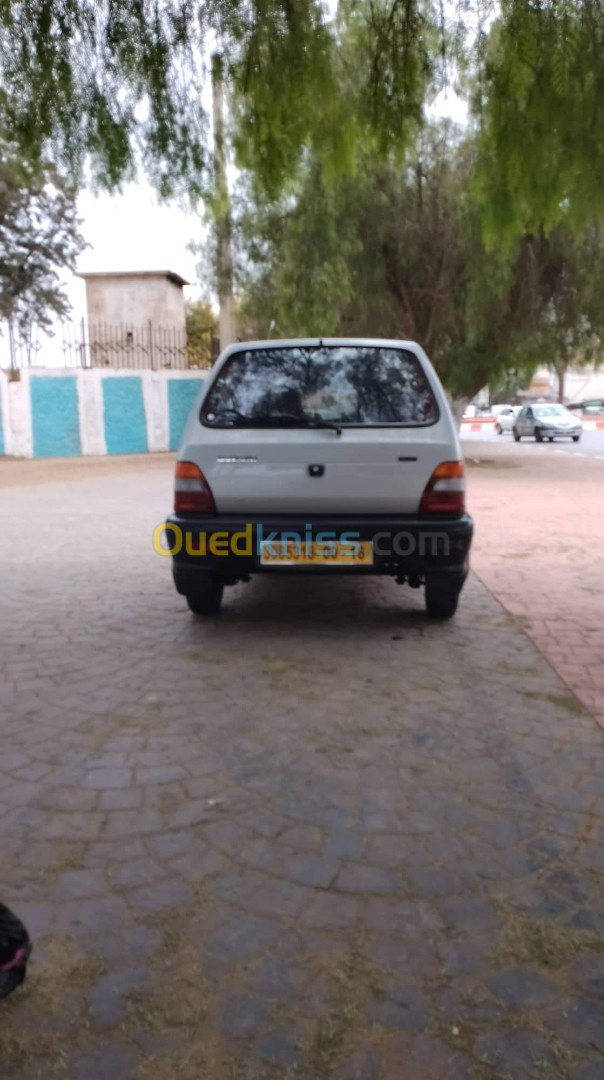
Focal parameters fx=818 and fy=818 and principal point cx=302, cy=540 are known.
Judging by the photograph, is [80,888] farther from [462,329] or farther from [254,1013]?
[462,329]

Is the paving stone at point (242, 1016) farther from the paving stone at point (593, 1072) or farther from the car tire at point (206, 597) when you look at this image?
the car tire at point (206, 597)

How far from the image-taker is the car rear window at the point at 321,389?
4844 millimetres

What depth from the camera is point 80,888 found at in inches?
97.2

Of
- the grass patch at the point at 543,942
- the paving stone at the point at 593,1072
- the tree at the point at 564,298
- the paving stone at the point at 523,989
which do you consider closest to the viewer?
the paving stone at the point at 593,1072

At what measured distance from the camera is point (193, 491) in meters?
4.84

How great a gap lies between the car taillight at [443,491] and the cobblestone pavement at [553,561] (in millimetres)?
1044

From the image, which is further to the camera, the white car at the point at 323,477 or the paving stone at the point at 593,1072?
the white car at the point at 323,477

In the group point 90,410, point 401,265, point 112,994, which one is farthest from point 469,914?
point 90,410

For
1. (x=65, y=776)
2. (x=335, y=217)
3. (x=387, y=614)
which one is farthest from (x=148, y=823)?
(x=335, y=217)

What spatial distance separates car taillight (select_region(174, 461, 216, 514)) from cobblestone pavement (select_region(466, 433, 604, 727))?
2.17 metres

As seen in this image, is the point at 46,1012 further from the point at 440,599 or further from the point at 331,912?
the point at 440,599

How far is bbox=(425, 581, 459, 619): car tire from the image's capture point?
5.08 metres

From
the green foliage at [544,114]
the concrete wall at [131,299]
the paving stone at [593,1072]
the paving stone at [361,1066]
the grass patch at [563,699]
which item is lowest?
the paving stone at [593,1072]

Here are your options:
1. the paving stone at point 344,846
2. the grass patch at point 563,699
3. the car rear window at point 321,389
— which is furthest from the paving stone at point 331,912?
the car rear window at point 321,389
